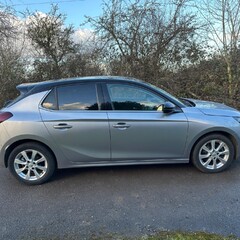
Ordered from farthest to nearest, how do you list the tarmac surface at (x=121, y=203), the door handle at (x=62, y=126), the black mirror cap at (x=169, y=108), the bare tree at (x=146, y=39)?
1. the bare tree at (x=146, y=39)
2. the black mirror cap at (x=169, y=108)
3. the door handle at (x=62, y=126)
4. the tarmac surface at (x=121, y=203)

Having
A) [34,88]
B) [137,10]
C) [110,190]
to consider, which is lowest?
[110,190]

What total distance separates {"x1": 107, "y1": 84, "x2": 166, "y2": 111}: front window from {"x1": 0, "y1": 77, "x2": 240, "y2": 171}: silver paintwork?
10 cm

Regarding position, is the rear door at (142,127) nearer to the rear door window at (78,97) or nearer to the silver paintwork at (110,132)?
the silver paintwork at (110,132)

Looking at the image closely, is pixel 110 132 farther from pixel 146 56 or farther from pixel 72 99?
pixel 146 56

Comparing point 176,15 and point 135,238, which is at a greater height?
point 176,15

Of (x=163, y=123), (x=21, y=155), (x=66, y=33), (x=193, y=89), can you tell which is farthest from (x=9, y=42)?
(x=163, y=123)

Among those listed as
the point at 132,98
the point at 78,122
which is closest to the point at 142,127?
the point at 132,98

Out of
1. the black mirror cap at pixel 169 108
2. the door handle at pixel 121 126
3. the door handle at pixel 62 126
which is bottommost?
the door handle at pixel 62 126

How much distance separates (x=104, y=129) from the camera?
14.7 feet

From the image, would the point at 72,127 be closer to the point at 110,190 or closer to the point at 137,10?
the point at 110,190

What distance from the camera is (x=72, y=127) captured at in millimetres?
4457

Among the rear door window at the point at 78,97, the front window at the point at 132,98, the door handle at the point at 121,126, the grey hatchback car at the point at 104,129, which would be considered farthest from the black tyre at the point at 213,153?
the rear door window at the point at 78,97

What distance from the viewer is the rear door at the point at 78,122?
446 centimetres

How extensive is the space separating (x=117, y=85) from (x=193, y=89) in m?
6.16
